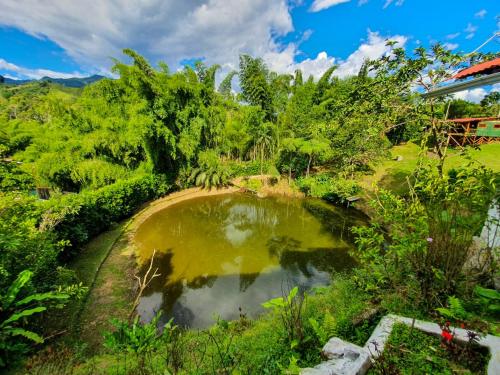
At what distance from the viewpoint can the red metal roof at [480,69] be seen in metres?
2.79

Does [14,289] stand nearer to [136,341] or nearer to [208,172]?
[136,341]

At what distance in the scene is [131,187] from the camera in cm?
994

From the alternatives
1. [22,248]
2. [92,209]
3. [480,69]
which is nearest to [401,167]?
[480,69]

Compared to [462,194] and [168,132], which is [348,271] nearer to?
[462,194]

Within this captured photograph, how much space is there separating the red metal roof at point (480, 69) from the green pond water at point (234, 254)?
4.86 m

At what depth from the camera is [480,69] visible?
2873 mm

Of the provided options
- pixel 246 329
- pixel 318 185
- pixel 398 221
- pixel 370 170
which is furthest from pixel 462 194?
pixel 370 170

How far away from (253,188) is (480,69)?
12.1m

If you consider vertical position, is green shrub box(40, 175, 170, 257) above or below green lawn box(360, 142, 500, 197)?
below

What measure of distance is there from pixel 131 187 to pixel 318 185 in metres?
10.5

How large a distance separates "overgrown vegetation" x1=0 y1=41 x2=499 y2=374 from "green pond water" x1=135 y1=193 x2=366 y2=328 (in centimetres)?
84

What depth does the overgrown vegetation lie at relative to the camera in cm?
264

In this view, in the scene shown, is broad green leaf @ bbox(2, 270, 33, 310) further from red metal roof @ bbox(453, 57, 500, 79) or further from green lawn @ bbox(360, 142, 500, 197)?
green lawn @ bbox(360, 142, 500, 197)

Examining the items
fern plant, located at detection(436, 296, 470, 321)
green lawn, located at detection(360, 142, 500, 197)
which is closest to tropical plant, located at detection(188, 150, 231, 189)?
green lawn, located at detection(360, 142, 500, 197)
